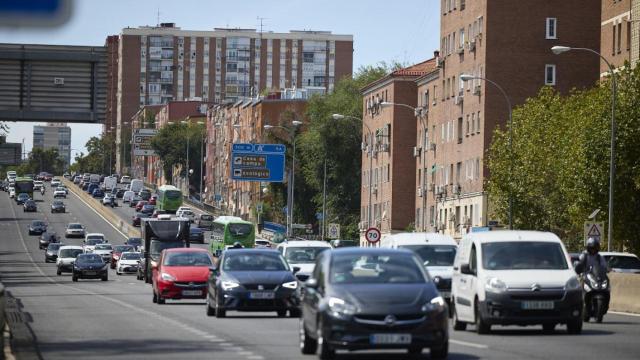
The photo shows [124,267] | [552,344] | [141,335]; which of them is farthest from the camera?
[124,267]

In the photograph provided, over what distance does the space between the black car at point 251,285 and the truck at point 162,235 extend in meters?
43.2

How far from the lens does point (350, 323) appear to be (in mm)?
19719

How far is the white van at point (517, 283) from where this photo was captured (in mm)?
26453

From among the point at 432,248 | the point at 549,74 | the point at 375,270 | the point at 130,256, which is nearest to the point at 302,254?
the point at 432,248

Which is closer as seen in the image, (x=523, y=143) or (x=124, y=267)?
(x=523, y=143)

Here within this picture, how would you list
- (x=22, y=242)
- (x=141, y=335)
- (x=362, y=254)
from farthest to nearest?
(x=22, y=242) < (x=141, y=335) < (x=362, y=254)

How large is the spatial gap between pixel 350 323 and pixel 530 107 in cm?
5983

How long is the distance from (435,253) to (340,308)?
18.5 metres

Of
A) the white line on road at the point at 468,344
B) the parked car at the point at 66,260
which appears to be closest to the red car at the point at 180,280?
the white line on road at the point at 468,344

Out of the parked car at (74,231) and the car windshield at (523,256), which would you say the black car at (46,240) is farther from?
the car windshield at (523,256)

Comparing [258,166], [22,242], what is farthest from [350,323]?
[22,242]

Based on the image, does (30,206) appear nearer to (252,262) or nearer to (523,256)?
(252,262)

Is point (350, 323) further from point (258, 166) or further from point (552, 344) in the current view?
point (258, 166)

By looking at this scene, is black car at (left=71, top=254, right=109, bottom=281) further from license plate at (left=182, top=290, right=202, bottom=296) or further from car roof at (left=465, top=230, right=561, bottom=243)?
car roof at (left=465, top=230, right=561, bottom=243)
